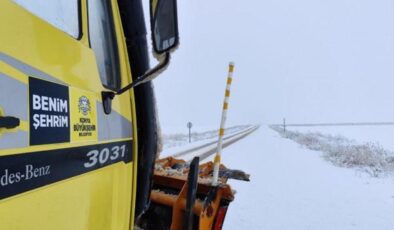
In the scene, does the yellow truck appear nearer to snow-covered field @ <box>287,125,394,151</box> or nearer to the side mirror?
the side mirror

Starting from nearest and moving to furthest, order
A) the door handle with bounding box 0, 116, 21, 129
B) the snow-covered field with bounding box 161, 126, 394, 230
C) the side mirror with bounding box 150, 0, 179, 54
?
the door handle with bounding box 0, 116, 21, 129, the side mirror with bounding box 150, 0, 179, 54, the snow-covered field with bounding box 161, 126, 394, 230

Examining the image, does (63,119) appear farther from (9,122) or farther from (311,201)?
(311,201)

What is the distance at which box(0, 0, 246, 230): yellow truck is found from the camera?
1.08 metres

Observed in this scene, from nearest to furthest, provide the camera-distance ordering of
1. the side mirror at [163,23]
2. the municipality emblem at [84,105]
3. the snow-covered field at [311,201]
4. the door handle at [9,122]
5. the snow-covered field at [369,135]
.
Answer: the door handle at [9,122] → the municipality emblem at [84,105] → the side mirror at [163,23] → the snow-covered field at [311,201] → the snow-covered field at [369,135]

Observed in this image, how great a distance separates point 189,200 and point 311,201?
5.02 m

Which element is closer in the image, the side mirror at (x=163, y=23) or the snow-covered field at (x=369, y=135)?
the side mirror at (x=163, y=23)

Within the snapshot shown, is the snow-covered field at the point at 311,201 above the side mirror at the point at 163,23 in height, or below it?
below

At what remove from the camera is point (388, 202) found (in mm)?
6789

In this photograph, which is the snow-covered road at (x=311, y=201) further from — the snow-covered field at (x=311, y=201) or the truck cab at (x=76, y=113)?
the truck cab at (x=76, y=113)

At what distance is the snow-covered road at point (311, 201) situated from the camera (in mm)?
5449

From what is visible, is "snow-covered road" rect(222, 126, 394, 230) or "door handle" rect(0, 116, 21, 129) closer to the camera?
"door handle" rect(0, 116, 21, 129)

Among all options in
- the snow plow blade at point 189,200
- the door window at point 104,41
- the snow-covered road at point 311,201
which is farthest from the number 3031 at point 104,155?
the snow-covered road at point 311,201

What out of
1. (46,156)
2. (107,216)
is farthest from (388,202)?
(46,156)

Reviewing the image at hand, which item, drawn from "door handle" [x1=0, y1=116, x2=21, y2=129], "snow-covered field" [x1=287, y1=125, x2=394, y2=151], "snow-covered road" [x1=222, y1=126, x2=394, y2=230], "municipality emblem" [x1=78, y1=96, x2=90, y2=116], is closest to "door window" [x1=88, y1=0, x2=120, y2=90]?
"municipality emblem" [x1=78, y1=96, x2=90, y2=116]
